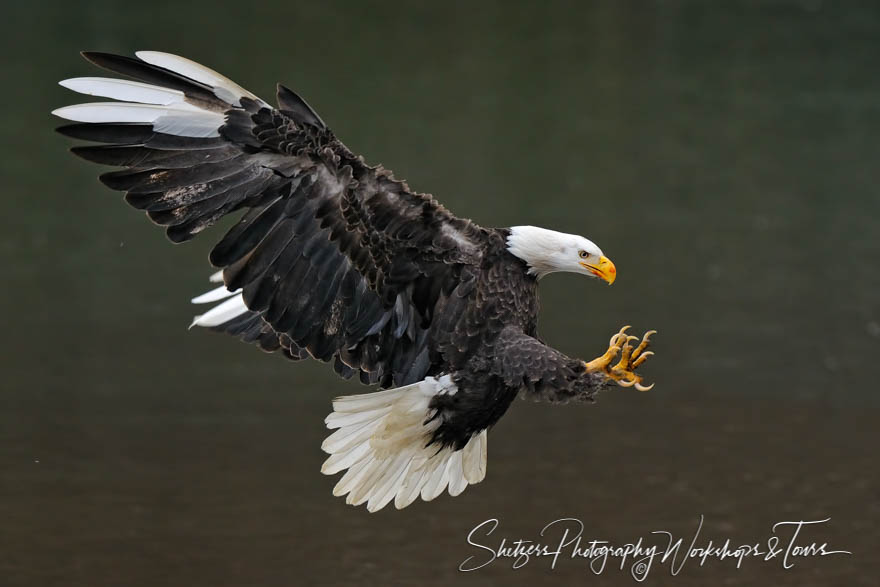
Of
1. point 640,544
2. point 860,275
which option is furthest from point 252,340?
point 860,275

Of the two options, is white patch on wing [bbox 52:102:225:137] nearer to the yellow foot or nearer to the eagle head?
the eagle head

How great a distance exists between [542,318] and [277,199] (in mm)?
4278

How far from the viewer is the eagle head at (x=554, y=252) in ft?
15.9

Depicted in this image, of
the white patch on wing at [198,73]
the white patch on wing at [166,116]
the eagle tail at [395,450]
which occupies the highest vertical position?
the white patch on wing at [198,73]

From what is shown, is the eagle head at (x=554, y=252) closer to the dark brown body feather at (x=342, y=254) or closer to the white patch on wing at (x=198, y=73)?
the dark brown body feather at (x=342, y=254)

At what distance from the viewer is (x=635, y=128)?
45.2 feet

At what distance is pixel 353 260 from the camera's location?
4.74m

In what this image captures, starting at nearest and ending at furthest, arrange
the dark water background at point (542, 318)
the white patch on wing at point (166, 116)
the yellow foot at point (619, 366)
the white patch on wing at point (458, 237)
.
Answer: the white patch on wing at point (166, 116)
the yellow foot at point (619, 366)
the white patch on wing at point (458, 237)
the dark water background at point (542, 318)

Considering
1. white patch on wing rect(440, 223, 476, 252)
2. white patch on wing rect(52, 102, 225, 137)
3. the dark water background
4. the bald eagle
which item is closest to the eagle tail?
the bald eagle

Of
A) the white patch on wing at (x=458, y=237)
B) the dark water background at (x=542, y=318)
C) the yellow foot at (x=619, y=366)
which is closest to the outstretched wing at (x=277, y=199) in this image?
the white patch on wing at (x=458, y=237)

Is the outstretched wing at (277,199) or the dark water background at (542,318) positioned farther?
the dark water background at (542,318)

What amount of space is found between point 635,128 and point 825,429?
6.65 metres

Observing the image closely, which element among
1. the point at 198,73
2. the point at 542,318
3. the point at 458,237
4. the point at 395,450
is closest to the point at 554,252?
the point at 458,237

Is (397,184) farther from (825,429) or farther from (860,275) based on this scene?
(860,275)
